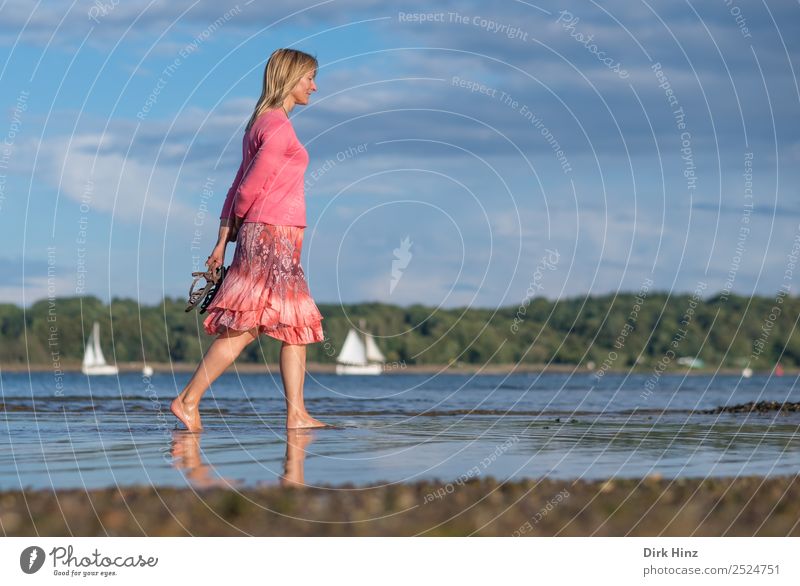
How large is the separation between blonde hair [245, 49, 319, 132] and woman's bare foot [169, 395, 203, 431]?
2.34 metres

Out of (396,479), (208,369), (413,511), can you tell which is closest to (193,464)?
(396,479)

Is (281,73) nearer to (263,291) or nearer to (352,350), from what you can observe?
(263,291)

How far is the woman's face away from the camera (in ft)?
30.9

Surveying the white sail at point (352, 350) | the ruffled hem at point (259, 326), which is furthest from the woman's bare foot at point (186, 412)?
the white sail at point (352, 350)

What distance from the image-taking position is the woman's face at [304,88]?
941 cm

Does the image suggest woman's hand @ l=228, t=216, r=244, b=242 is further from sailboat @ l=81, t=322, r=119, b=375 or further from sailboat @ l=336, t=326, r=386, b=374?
sailboat @ l=81, t=322, r=119, b=375

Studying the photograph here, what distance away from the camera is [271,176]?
9.20 metres

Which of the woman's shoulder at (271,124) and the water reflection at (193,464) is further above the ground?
the woman's shoulder at (271,124)

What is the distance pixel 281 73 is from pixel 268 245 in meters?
1.36

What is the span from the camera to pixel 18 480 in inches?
241

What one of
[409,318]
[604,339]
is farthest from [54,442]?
[604,339]

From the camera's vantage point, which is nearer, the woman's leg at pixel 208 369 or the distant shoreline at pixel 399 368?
the woman's leg at pixel 208 369

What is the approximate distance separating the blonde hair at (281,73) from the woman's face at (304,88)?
0.03 meters

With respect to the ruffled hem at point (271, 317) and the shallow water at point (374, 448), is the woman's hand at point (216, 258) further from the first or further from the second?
the shallow water at point (374, 448)
